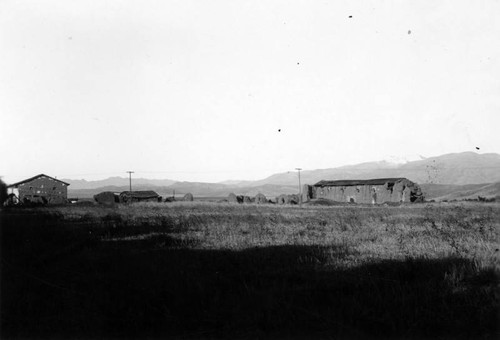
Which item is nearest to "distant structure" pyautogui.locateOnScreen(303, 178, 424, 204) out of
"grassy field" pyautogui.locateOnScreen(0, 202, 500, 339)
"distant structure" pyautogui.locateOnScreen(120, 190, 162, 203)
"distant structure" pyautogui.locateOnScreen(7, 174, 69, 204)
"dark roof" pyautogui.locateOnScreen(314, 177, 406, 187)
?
"dark roof" pyautogui.locateOnScreen(314, 177, 406, 187)

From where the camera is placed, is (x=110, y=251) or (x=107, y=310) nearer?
(x=107, y=310)

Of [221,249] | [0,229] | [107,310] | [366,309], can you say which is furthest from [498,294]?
[0,229]

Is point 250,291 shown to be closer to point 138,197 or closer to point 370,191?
point 370,191

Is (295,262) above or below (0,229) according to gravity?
below

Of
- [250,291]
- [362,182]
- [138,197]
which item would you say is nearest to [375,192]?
[362,182]

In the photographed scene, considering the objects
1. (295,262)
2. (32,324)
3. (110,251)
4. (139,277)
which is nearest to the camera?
(32,324)

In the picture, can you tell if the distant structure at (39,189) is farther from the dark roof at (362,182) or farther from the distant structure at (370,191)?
the dark roof at (362,182)

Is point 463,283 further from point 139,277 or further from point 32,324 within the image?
point 32,324

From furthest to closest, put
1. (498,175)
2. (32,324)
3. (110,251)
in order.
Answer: (498,175), (110,251), (32,324)

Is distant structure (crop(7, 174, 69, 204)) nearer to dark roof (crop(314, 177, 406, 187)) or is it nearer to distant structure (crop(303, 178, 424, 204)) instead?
distant structure (crop(303, 178, 424, 204))
